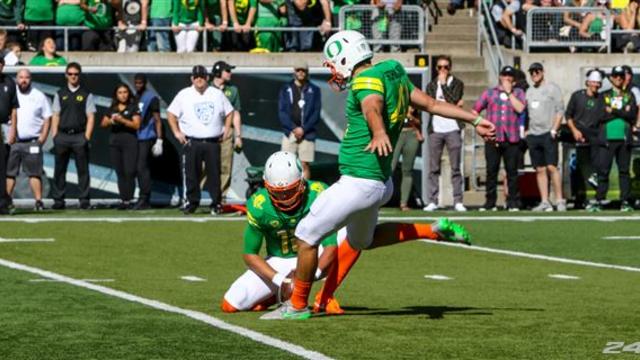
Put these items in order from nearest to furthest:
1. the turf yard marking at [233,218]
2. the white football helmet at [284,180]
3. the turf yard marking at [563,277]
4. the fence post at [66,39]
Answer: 1. the white football helmet at [284,180]
2. the turf yard marking at [563,277]
3. the turf yard marking at [233,218]
4. the fence post at [66,39]

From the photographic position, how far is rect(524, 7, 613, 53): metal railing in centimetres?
2659

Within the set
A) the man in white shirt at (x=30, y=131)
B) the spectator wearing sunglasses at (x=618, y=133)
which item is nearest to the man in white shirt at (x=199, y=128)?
the man in white shirt at (x=30, y=131)

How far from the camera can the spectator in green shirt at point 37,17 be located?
84.7 feet

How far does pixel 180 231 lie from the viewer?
757 inches

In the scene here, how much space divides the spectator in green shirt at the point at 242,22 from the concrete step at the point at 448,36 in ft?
11.6

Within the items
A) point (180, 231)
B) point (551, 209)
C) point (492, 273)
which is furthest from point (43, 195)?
point (492, 273)

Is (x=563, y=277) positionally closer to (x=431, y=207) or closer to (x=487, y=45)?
(x=431, y=207)

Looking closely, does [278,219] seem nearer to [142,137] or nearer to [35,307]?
[35,307]

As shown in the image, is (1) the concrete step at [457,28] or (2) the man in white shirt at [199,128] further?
(1) the concrete step at [457,28]

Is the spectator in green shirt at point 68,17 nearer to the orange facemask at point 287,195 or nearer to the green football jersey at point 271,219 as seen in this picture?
the green football jersey at point 271,219

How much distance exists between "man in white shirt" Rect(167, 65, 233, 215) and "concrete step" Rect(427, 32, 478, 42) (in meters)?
6.73

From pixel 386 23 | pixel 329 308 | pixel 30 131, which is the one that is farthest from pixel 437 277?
pixel 386 23

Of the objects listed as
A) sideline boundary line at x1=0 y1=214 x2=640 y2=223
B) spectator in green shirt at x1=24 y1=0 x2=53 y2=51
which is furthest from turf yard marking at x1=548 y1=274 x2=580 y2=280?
spectator in green shirt at x1=24 y1=0 x2=53 y2=51

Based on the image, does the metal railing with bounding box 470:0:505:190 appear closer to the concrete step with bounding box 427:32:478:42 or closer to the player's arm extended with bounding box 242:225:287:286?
the concrete step with bounding box 427:32:478:42
